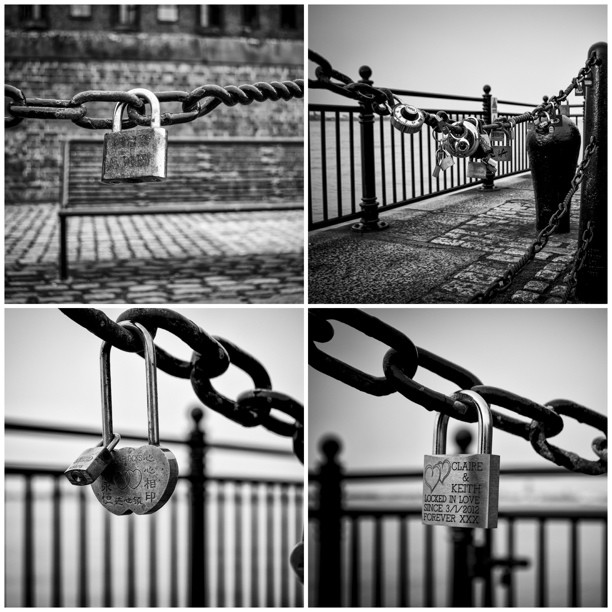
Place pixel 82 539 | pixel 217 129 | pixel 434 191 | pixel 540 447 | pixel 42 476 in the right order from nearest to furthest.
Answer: pixel 540 447 → pixel 434 191 → pixel 42 476 → pixel 82 539 → pixel 217 129

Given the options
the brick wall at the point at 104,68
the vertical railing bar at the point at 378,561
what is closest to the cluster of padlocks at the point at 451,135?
the vertical railing bar at the point at 378,561

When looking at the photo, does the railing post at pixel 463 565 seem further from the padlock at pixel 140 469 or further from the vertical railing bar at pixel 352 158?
the padlock at pixel 140 469

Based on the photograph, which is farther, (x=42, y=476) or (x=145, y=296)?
(x=145, y=296)

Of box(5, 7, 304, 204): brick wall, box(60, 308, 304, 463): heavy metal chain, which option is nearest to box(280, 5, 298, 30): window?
box(5, 7, 304, 204): brick wall

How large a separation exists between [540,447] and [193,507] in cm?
147

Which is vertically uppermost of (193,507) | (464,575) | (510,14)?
(510,14)

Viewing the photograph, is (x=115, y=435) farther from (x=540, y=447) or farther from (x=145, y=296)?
(x=145, y=296)

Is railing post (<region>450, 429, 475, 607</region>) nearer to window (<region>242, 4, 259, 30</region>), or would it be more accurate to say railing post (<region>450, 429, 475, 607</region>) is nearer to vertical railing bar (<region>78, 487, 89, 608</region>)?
vertical railing bar (<region>78, 487, 89, 608</region>)

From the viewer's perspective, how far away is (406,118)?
3.80 feet

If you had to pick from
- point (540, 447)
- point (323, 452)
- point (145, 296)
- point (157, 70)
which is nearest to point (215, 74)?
point (157, 70)

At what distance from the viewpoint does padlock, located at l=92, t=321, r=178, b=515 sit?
2.43ft

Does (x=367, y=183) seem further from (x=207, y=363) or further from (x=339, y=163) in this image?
(x=207, y=363)

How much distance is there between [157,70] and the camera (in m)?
9.29

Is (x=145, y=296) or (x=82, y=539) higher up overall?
(x=145, y=296)
